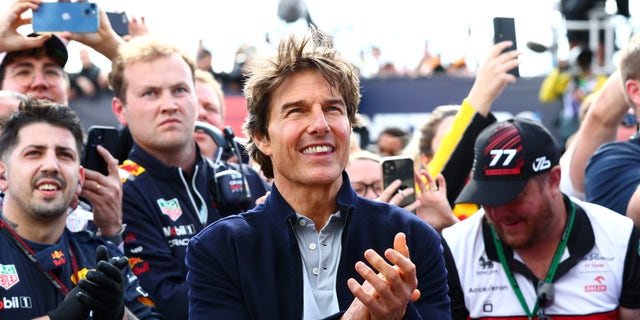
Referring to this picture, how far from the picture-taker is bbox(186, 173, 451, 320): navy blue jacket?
3213 mm

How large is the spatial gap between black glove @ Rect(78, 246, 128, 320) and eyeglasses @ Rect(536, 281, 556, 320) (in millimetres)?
1704

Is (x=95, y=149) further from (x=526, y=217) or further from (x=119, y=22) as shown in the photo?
(x=526, y=217)

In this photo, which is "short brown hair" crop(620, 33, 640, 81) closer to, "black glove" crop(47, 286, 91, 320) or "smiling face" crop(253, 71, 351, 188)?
"smiling face" crop(253, 71, 351, 188)

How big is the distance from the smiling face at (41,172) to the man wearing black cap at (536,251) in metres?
1.65

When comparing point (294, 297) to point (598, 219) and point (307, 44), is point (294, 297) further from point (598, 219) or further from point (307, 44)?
point (598, 219)

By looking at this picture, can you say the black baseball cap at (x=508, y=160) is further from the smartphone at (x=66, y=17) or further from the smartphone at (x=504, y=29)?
the smartphone at (x=66, y=17)

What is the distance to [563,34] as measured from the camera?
15.7 metres

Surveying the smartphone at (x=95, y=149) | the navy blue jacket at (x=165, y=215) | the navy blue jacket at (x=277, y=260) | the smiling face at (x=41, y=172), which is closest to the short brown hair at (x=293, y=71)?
the navy blue jacket at (x=277, y=260)

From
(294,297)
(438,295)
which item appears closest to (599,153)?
(438,295)

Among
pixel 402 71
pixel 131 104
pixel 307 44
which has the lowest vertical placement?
pixel 402 71

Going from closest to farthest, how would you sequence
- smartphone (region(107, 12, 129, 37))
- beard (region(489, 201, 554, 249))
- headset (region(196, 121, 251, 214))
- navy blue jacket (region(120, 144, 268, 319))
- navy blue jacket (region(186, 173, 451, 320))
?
navy blue jacket (region(186, 173, 451, 320)) < beard (region(489, 201, 554, 249)) < navy blue jacket (region(120, 144, 268, 319)) < headset (region(196, 121, 251, 214)) < smartphone (region(107, 12, 129, 37))

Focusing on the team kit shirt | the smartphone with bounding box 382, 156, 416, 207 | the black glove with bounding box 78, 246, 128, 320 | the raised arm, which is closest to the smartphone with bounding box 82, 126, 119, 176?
the black glove with bounding box 78, 246, 128, 320

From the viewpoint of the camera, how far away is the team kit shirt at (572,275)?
4.35 meters

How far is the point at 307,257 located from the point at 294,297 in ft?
0.49
